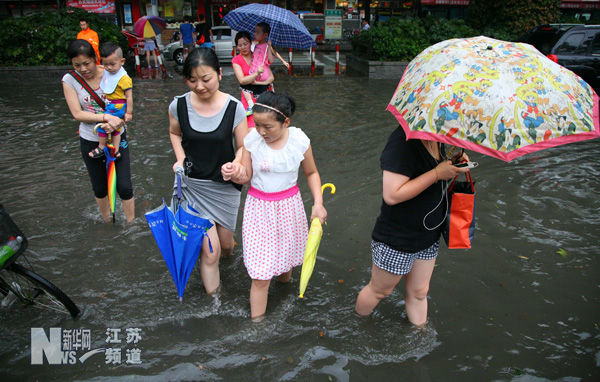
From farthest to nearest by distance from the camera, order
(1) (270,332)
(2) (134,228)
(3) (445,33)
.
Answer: (3) (445,33)
(2) (134,228)
(1) (270,332)

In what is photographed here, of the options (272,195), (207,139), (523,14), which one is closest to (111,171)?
(207,139)

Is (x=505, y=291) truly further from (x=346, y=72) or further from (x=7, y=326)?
(x=346, y=72)

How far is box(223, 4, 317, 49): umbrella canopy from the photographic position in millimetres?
6613

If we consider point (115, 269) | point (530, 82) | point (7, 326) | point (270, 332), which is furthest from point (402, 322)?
point (7, 326)

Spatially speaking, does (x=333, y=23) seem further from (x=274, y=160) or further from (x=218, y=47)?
(x=274, y=160)

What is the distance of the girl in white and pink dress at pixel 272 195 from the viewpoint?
2873mm

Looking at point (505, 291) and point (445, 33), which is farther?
point (445, 33)

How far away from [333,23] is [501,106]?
21.9 meters

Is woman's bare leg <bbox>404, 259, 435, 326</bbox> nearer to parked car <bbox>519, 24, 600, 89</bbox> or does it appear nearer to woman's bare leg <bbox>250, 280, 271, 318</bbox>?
woman's bare leg <bbox>250, 280, 271, 318</bbox>

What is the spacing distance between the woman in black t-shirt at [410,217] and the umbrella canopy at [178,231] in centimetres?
122

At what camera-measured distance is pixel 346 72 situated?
15719 mm

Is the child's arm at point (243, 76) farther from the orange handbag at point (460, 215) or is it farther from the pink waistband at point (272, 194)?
the orange handbag at point (460, 215)

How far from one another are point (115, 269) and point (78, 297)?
0.46 meters

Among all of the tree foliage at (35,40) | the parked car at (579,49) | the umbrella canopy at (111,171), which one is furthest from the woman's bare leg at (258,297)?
the tree foliage at (35,40)
